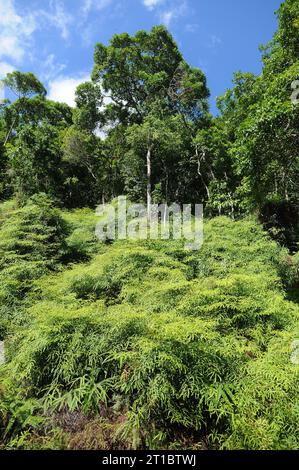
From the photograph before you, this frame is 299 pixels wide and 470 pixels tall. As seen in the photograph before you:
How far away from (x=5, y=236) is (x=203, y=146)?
12517 millimetres

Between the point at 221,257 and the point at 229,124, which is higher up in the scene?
the point at 229,124

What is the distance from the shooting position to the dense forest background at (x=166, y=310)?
8.99 ft

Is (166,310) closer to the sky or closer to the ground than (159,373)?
closer to the sky

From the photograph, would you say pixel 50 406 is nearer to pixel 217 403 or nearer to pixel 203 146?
pixel 217 403

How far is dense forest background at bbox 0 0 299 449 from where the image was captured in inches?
108

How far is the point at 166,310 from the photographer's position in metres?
4.65

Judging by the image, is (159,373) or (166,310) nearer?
(159,373)

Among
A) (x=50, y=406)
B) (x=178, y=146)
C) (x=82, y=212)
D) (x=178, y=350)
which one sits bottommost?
(x=50, y=406)

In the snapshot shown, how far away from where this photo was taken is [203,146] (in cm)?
1702
